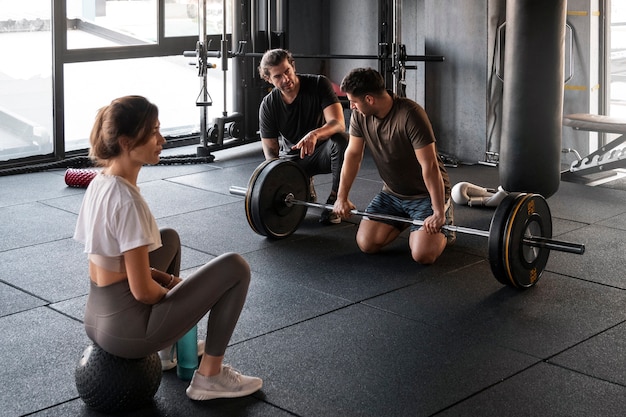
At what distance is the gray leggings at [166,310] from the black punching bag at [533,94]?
2.27 metres

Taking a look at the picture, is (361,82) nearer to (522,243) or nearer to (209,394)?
(522,243)

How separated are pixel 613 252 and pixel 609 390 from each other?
1.54m

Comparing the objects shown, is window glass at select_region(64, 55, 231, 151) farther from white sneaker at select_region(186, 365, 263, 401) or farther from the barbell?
white sneaker at select_region(186, 365, 263, 401)

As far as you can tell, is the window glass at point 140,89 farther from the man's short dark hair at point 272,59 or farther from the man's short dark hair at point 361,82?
the man's short dark hair at point 361,82

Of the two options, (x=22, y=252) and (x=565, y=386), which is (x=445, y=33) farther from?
(x=565, y=386)

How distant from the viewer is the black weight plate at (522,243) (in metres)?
3.23

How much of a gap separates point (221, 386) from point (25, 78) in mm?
3953

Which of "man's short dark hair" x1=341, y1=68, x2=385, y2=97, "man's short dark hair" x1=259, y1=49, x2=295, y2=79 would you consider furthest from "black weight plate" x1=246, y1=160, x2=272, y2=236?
"man's short dark hair" x1=341, y1=68, x2=385, y2=97

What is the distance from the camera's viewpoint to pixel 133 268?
2.14 metres

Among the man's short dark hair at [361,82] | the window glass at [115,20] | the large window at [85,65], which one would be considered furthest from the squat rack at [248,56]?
the man's short dark hair at [361,82]

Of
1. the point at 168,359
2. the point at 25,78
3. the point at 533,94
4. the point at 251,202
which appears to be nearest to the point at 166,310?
the point at 168,359

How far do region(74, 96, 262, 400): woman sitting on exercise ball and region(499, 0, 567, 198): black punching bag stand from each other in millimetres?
2269

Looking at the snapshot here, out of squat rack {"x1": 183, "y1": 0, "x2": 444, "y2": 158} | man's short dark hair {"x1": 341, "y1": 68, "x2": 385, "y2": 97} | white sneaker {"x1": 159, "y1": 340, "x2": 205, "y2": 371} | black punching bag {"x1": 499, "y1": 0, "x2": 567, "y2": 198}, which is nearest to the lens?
white sneaker {"x1": 159, "y1": 340, "x2": 205, "y2": 371}

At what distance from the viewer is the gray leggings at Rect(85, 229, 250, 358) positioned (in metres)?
2.23
